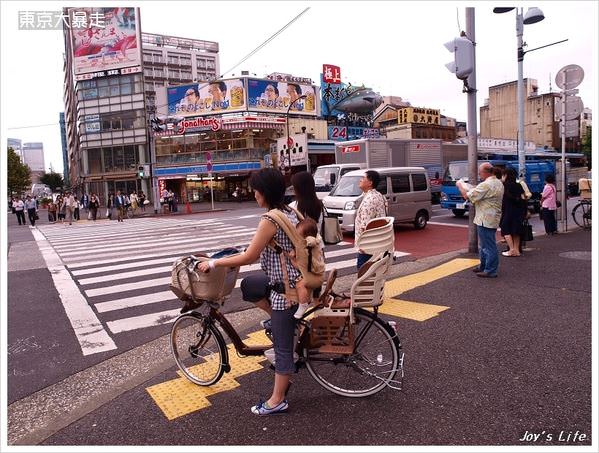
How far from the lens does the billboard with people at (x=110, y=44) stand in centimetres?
4778

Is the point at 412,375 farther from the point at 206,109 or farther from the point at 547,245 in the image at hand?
the point at 206,109

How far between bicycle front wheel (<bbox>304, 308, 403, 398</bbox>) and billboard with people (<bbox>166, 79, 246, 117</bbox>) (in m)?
42.0

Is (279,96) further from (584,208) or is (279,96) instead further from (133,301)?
(133,301)

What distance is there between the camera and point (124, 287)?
7.98 m

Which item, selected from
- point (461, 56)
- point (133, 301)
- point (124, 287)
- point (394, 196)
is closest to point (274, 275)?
point (133, 301)

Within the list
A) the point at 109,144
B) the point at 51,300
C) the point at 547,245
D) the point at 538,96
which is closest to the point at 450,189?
the point at 547,245

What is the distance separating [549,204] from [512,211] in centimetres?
325

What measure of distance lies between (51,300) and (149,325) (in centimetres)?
257

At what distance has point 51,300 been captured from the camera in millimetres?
7352

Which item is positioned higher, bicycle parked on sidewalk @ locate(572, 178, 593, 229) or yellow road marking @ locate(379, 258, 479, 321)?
bicycle parked on sidewalk @ locate(572, 178, 593, 229)

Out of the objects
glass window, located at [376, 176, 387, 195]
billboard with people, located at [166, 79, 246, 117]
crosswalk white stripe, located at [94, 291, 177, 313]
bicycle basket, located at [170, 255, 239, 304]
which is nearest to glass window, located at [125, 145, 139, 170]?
billboard with people, located at [166, 79, 246, 117]

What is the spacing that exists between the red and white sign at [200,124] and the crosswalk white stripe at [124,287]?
35.2 meters

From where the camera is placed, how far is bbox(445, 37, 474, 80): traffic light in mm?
8531

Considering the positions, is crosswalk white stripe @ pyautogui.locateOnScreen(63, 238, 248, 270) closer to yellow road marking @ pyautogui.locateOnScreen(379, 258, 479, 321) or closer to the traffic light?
yellow road marking @ pyautogui.locateOnScreen(379, 258, 479, 321)
